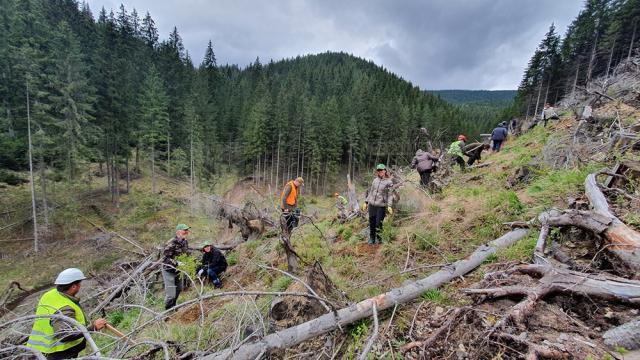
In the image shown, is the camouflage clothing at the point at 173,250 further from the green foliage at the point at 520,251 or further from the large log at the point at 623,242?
the large log at the point at 623,242

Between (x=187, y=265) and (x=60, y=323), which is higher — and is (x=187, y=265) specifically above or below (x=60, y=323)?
below

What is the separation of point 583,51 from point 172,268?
185 feet

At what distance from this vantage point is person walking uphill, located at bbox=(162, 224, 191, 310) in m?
6.91

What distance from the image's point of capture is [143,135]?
34.7 meters

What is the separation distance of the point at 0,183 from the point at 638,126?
118ft

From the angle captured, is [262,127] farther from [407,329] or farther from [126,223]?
[407,329]

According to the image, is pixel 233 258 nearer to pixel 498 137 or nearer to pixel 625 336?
pixel 625 336

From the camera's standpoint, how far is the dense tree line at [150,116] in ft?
74.9

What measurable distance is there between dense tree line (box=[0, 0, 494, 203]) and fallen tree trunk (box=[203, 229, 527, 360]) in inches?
625

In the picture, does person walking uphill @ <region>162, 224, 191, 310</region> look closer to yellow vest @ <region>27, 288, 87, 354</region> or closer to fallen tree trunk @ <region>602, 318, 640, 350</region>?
yellow vest @ <region>27, 288, 87, 354</region>

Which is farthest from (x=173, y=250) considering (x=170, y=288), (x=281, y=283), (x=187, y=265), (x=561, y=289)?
(x=561, y=289)

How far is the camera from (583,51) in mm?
41188

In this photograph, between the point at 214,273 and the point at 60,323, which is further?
the point at 214,273

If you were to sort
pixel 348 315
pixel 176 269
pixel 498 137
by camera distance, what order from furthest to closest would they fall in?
pixel 498 137 → pixel 176 269 → pixel 348 315
